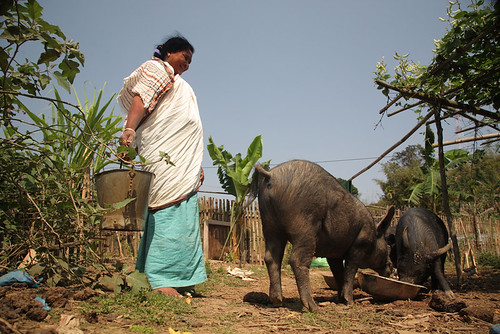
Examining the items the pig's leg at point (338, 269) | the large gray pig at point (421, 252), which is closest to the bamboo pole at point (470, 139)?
the large gray pig at point (421, 252)

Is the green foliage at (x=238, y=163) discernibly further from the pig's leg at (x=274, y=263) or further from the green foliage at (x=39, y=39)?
the green foliage at (x=39, y=39)

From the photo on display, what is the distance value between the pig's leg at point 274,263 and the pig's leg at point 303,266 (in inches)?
8.0

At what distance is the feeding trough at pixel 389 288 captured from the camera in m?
4.74

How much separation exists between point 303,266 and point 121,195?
1.99 metres

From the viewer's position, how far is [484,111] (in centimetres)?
601

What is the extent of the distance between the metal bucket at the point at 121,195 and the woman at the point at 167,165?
574 millimetres

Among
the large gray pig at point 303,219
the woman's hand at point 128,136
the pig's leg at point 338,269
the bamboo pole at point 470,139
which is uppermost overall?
the bamboo pole at point 470,139

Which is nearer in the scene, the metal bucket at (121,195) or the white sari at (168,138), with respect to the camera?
the metal bucket at (121,195)

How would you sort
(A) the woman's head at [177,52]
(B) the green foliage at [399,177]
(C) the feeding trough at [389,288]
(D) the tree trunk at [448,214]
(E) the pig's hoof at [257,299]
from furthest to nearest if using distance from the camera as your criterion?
(B) the green foliage at [399,177], (D) the tree trunk at [448,214], (C) the feeding trough at [389,288], (A) the woman's head at [177,52], (E) the pig's hoof at [257,299]

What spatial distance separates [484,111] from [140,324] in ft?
18.8

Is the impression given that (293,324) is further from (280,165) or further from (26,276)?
(26,276)

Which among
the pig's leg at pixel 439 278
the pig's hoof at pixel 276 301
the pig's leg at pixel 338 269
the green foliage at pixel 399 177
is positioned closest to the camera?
the pig's hoof at pixel 276 301

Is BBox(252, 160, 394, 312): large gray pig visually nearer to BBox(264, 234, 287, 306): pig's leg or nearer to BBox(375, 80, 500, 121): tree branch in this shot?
BBox(264, 234, 287, 306): pig's leg

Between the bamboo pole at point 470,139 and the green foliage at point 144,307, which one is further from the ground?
the bamboo pole at point 470,139
